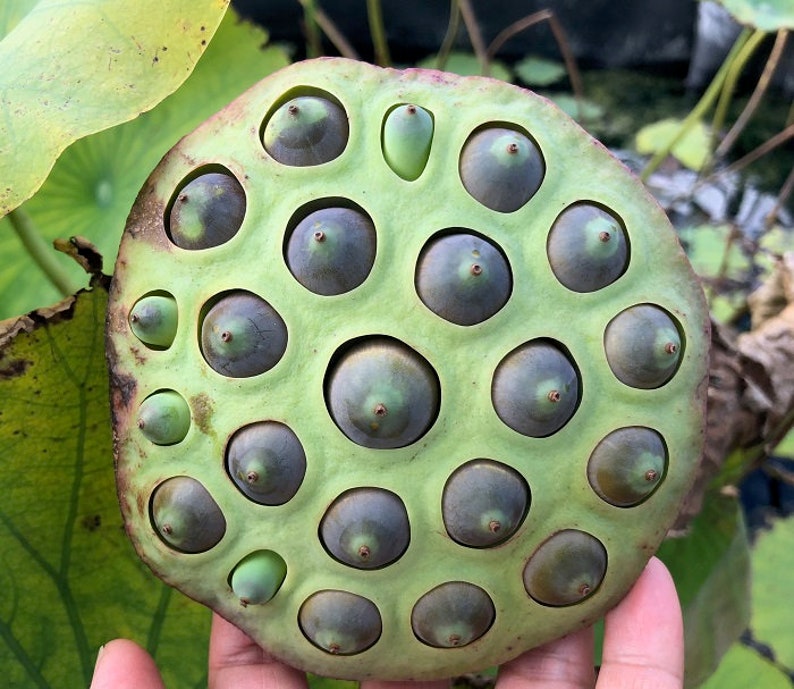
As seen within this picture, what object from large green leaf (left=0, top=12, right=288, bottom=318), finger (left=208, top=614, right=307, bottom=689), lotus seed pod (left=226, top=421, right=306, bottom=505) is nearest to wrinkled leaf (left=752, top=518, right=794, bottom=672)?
finger (left=208, top=614, right=307, bottom=689)

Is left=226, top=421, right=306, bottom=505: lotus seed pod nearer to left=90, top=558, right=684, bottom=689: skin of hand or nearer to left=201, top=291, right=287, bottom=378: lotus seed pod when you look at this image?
left=201, top=291, right=287, bottom=378: lotus seed pod

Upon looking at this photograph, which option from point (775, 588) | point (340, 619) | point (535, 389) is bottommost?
point (775, 588)

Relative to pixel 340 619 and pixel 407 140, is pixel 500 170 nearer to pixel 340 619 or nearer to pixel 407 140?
pixel 407 140

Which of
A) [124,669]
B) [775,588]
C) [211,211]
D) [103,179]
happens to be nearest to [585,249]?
[211,211]

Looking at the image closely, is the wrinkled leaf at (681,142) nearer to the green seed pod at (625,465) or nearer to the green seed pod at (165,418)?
the green seed pod at (625,465)

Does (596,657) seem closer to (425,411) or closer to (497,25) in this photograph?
(425,411)

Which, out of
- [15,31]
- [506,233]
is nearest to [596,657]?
[506,233]

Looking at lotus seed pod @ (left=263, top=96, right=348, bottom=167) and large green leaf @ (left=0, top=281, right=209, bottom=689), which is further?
large green leaf @ (left=0, top=281, right=209, bottom=689)
